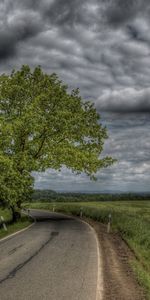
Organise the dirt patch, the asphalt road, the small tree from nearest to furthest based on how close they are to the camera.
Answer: the asphalt road → the dirt patch → the small tree

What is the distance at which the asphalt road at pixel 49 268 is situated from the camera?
900 centimetres

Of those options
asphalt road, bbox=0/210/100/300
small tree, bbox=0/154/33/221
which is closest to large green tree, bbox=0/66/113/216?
small tree, bbox=0/154/33/221

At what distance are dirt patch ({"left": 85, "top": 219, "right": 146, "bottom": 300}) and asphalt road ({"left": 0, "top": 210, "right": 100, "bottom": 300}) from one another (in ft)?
1.20

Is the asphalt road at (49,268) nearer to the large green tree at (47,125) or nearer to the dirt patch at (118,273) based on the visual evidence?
the dirt patch at (118,273)

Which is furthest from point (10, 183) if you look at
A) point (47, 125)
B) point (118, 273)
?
point (118, 273)

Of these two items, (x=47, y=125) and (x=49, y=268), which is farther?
(x=47, y=125)

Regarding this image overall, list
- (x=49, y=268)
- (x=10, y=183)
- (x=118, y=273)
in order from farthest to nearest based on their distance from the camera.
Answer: (x=10, y=183) < (x=49, y=268) < (x=118, y=273)

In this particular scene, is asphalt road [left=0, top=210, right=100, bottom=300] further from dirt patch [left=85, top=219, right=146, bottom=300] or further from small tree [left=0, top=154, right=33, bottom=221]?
small tree [left=0, top=154, right=33, bottom=221]

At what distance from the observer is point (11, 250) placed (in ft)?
49.7

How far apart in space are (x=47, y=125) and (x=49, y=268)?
18.2m

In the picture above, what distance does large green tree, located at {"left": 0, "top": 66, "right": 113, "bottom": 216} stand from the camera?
2803 centimetres

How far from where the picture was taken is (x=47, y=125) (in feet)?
95.2

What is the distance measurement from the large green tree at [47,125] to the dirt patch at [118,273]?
11.9 metres

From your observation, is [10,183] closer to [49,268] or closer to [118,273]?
[49,268]
